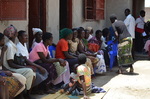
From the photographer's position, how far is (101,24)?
448 inches

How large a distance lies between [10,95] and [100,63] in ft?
11.8

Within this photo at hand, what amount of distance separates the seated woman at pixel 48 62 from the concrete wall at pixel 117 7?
20.4ft

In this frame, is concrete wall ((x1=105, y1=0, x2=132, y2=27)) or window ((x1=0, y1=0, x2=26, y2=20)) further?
concrete wall ((x1=105, y1=0, x2=132, y2=27))

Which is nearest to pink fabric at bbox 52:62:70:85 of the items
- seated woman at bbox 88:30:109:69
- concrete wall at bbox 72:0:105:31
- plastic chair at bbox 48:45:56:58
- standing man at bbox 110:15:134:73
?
plastic chair at bbox 48:45:56:58

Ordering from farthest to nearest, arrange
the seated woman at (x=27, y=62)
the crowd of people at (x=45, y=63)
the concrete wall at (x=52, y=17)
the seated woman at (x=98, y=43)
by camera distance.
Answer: the seated woman at (x=98, y=43), the concrete wall at (x=52, y=17), the seated woman at (x=27, y=62), the crowd of people at (x=45, y=63)

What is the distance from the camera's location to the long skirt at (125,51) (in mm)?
8055

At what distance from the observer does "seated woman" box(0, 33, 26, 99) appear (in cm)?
434

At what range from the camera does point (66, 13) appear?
867 centimetres

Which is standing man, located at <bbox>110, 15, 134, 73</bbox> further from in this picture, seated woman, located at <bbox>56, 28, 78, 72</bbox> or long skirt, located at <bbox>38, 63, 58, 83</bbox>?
long skirt, located at <bbox>38, 63, 58, 83</bbox>

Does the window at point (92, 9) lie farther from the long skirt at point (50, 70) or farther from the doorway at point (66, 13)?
the long skirt at point (50, 70)

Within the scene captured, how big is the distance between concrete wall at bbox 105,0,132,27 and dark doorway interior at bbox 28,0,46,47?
5.18 metres

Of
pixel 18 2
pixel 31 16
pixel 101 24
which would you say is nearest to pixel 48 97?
pixel 18 2

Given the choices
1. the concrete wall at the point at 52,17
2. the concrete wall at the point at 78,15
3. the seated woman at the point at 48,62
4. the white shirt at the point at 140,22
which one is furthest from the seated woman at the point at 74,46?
the white shirt at the point at 140,22

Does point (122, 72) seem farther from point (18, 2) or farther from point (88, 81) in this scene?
point (18, 2)
